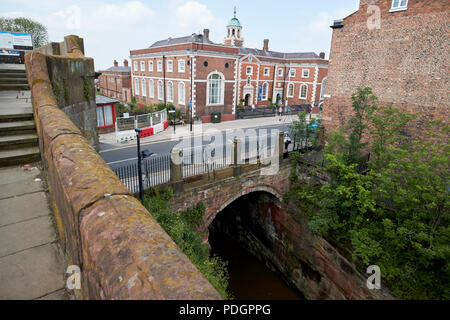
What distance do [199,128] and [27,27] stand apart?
28.8 meters

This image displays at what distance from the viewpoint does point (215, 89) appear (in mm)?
29938

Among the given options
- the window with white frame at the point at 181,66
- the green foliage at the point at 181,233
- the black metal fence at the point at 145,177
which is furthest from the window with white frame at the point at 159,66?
the green foliage at the point at 181,233

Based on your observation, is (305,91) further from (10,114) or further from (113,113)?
(10,114)

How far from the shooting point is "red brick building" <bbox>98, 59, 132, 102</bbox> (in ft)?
149

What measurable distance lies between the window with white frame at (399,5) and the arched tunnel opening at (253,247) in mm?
11499

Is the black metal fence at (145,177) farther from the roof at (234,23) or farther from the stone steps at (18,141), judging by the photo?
the roof at (234,23)

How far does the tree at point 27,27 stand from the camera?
32.1m

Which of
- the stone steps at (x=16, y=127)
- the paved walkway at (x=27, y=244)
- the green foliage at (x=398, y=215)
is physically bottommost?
the green foliage at (x=398, y=215)

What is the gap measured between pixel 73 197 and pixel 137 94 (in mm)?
42953

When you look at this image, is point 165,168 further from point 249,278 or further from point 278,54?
point 278,54

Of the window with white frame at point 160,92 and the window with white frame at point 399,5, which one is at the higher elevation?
the window with white frame at point 399,5

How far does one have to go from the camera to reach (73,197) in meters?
1.71

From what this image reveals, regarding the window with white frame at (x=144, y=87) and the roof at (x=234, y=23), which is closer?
the window with white frame at (x=144, y=87)
